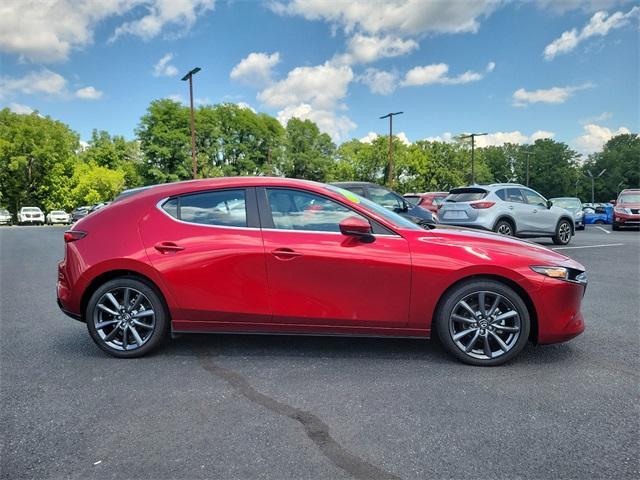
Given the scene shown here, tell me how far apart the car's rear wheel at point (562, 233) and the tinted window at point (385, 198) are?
180 inches

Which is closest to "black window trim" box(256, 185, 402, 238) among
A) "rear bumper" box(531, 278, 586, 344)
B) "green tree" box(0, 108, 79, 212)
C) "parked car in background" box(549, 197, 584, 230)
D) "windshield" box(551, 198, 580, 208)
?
"rear bumper" box(531, 278, 586, 344)

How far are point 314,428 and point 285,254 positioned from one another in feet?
4.80

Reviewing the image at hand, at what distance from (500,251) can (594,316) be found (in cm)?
240

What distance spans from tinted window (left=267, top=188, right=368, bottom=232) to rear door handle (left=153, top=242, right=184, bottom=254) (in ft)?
2.80

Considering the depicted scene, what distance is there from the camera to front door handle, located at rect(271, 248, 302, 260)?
12.7ft

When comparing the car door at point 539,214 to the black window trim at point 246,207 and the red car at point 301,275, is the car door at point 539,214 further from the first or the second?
the black window trim at point 246,207

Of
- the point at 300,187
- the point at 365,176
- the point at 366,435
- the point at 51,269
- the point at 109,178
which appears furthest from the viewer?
the point at 365,176

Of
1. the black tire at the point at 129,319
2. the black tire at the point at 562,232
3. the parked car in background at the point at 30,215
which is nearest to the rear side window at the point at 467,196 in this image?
the black tire at the point at 562,232

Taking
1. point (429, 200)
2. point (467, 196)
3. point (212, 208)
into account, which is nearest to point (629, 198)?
point (429, 200)

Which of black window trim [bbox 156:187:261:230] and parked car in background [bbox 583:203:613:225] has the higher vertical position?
black window trim [bbox 156:187:261:230]

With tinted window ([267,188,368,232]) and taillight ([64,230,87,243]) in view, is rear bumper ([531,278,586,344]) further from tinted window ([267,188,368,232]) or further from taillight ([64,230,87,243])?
taillight ([64,230,87,243])

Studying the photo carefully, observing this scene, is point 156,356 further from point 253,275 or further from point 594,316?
point 594,316

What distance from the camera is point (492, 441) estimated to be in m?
2.67

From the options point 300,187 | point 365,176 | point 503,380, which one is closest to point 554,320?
point 503,380
